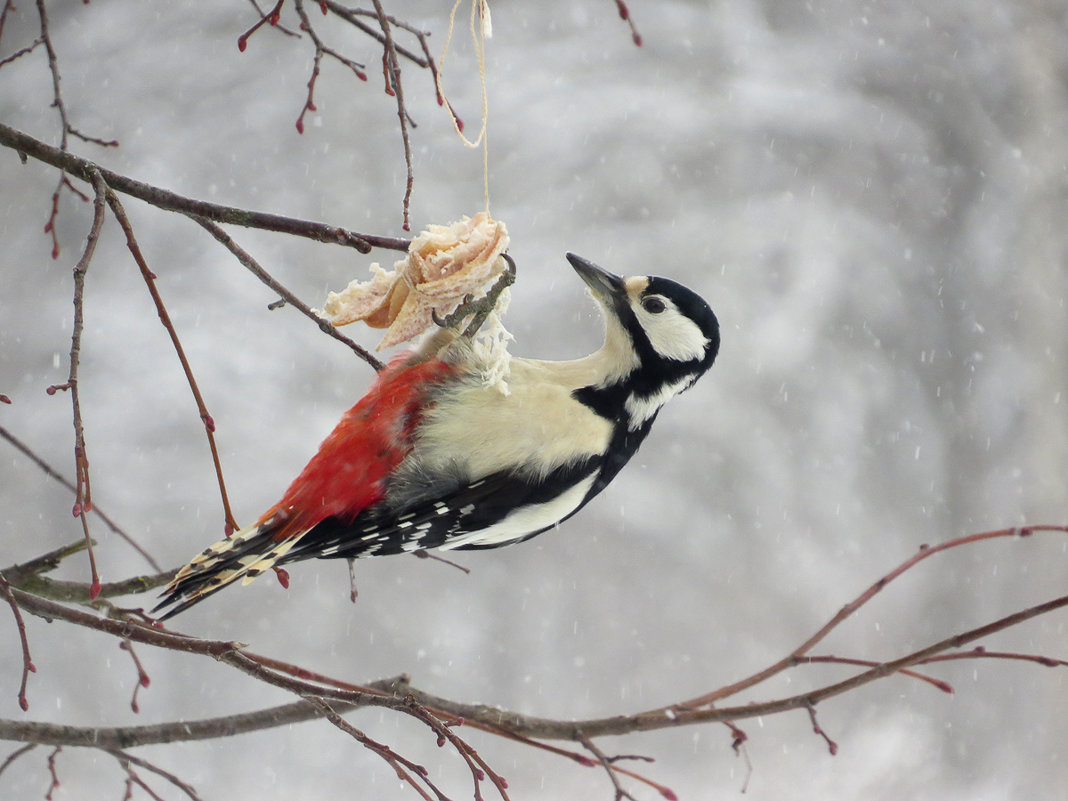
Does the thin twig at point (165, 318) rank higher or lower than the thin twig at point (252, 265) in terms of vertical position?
lower

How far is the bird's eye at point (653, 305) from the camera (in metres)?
1.49

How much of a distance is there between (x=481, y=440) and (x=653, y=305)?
345 millimetres

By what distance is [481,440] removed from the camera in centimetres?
142

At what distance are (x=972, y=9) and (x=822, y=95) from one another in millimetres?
807

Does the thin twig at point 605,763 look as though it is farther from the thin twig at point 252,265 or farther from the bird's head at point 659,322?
the bird's head at point 659,322

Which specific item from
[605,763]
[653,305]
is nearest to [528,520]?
[653,305]

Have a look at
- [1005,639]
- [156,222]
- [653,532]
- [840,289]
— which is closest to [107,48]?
[156,222]

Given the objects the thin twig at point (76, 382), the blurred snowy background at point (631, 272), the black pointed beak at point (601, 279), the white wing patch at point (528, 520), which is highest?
the blurred snowy background at point (631, 272)

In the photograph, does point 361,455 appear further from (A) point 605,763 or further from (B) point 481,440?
(A) point 605,763

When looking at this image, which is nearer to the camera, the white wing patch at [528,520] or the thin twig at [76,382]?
the thin twig at [76,382]

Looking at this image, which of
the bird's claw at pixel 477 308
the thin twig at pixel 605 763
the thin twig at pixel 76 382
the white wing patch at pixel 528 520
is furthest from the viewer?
the white wing patch at pixel 528 520

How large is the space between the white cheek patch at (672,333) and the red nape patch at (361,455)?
321 millimetres

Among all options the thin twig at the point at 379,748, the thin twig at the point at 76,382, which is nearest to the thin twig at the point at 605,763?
the thin twig at the point at 379,748

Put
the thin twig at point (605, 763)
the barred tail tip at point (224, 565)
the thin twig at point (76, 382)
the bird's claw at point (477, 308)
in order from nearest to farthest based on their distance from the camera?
1. the thin twig at point (76, 382)
2. the thin twig at point (605, 763)
3. the barred tail tip at point (224, 565)
4. the bird's claw at point (477, 308)
